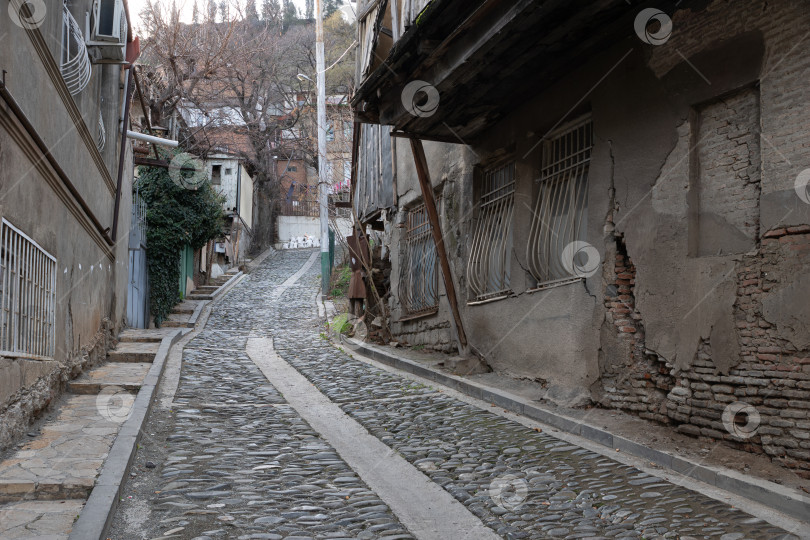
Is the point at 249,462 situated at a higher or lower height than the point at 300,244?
lower

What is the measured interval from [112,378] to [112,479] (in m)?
4.59

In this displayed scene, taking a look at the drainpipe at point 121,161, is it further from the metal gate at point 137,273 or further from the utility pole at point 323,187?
the utility pole at point 323,187

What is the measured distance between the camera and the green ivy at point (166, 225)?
1678 cm

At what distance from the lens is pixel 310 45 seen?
125 feet

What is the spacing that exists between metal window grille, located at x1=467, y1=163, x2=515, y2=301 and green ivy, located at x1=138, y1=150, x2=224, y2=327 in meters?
9.23

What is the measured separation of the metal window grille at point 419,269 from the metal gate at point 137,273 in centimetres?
556

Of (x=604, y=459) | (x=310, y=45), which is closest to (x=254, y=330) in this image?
(x=604, y=459)

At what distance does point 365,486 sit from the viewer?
5.11 m

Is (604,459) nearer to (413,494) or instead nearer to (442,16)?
(413,494)

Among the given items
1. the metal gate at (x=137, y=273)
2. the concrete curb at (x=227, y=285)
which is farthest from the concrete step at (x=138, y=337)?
the concrete curb at (x=227, y=285)

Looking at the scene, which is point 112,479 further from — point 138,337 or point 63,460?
point 138,337

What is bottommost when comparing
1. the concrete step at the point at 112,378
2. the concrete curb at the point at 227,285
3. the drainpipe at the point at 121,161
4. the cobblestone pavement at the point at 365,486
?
the cobblestone pavement at the point at 365,486

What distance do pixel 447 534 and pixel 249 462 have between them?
2109mm

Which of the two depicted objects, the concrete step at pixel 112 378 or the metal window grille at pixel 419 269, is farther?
the metal window grille at pixel 419 269
